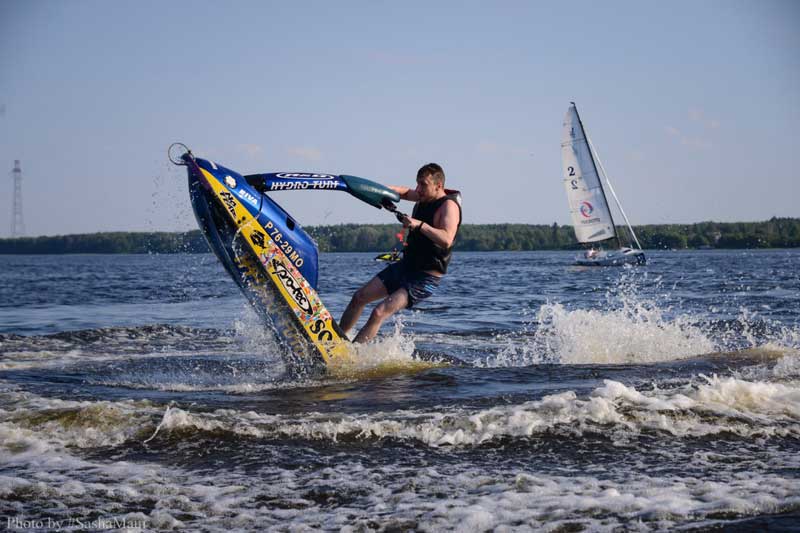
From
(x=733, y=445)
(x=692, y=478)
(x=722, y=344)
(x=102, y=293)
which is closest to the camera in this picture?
(x=692, y=478)

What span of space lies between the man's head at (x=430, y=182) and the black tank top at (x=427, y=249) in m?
0.09

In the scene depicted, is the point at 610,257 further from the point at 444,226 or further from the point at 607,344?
the point at 444,226

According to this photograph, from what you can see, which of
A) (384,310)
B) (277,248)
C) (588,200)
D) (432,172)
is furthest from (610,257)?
(277,248)

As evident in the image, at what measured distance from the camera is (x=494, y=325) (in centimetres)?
1322

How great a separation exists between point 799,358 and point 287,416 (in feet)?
17.4

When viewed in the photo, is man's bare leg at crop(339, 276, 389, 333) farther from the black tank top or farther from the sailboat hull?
the sailboat hull

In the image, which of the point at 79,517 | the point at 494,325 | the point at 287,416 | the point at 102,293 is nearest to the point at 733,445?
the point at 287,416

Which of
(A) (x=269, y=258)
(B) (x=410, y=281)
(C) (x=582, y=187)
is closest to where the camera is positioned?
(A) (x=269, y=258)

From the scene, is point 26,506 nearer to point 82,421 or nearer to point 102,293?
point 82,421

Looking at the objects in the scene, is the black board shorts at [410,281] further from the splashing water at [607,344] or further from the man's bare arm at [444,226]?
the splashing water at [607,344]

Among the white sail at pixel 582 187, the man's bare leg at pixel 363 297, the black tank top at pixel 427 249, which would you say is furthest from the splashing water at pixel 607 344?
the white sail at pixel 582 187

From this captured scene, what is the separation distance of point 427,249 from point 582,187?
3072 cm

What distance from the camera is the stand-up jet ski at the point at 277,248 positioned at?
7633mm

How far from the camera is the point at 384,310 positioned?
7992 millimetres
